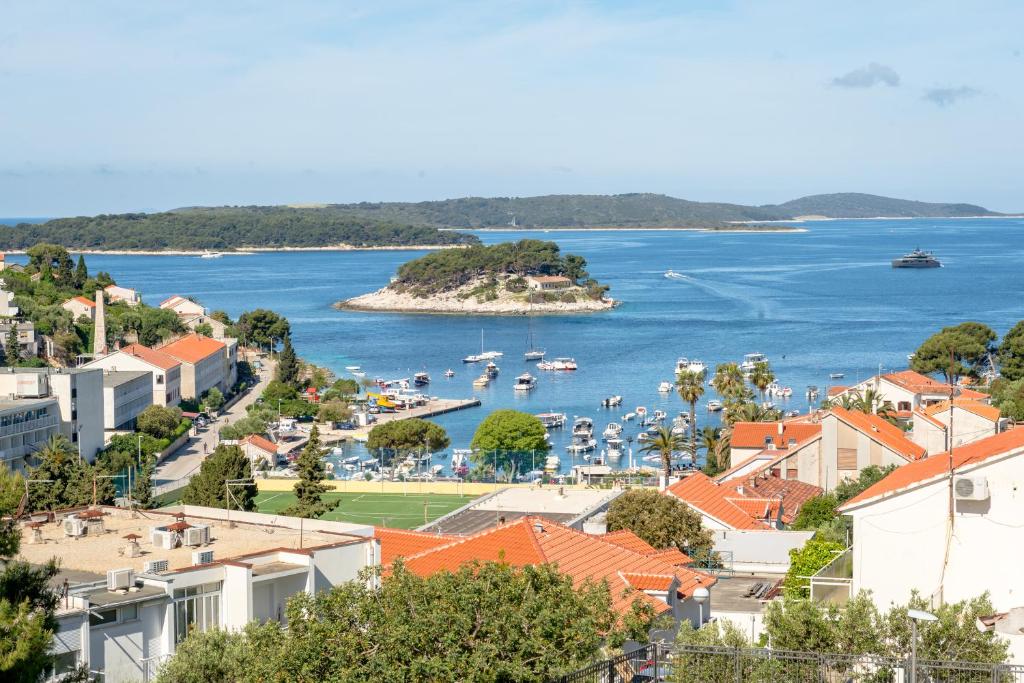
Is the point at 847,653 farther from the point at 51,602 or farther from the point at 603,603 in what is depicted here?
the point at 51,602

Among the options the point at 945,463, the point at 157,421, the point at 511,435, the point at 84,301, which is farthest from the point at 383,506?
the point at 84,301

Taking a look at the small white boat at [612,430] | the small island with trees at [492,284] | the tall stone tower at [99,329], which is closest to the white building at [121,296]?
the tall stone tower at [99,329]

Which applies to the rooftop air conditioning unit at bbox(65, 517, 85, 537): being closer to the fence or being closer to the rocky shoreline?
the fence

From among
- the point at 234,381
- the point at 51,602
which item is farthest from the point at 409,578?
the point at 234,381

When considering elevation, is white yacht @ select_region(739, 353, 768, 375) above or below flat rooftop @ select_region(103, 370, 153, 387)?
below

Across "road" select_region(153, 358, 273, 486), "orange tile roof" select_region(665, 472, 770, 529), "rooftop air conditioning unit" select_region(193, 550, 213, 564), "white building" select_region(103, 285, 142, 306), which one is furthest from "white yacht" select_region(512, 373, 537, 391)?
"rooftop air conditioning unit" select_region(193, 550, 213, 564)

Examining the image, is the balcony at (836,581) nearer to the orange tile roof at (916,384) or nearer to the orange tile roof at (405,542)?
the orange tile roof at (405,542)
